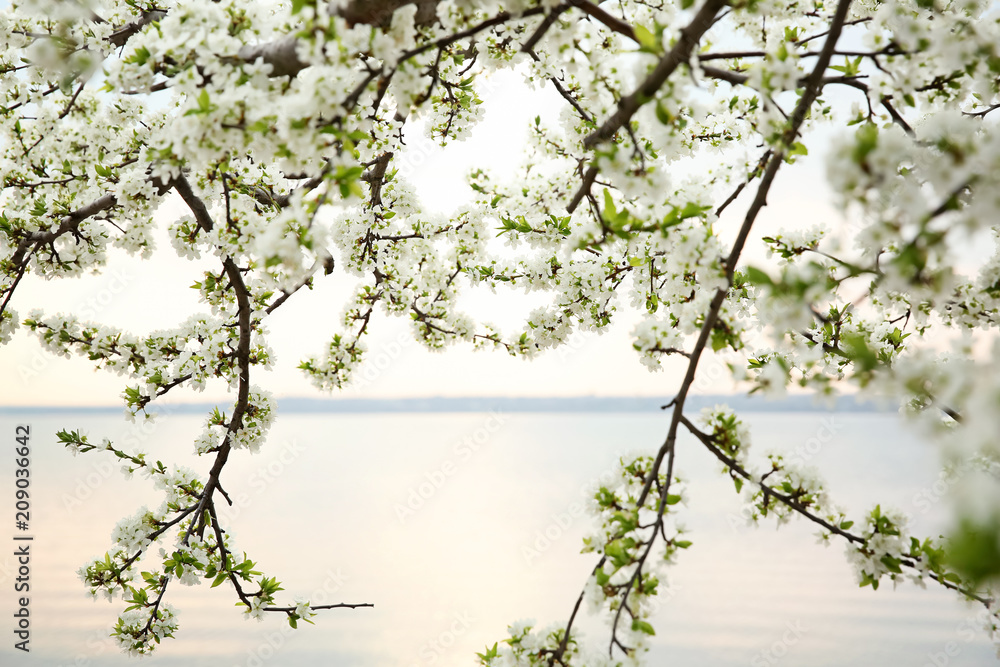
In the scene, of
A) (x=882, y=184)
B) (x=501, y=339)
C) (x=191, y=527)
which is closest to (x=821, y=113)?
(x=501, y=339)

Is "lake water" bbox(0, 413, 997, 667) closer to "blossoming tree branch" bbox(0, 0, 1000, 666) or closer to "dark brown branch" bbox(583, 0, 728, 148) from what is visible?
"blossoming tree branch" bbox(0, 0, 1000, 666)

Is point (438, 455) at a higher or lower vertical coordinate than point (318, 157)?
higher

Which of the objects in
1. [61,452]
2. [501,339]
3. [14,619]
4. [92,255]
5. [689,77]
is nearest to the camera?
[689,77]

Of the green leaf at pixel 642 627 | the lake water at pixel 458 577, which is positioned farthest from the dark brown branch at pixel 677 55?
the green leaf at pixel 642 627

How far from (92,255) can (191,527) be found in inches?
65.2

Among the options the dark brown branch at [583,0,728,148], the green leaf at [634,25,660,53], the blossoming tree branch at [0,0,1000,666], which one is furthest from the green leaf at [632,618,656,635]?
the green leaf at [634,25,660,53]

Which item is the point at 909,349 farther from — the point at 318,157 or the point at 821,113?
the point at 318,157

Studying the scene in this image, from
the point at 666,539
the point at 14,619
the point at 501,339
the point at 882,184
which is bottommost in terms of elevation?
the point at 14,619

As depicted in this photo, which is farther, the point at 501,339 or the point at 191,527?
the point at 501,339

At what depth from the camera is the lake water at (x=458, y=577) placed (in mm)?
5059

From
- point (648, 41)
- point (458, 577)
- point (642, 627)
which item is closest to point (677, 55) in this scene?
point (648, 41)

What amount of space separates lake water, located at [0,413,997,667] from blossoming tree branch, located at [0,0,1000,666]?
0.54 meters

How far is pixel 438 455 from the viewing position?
1384 centimetres

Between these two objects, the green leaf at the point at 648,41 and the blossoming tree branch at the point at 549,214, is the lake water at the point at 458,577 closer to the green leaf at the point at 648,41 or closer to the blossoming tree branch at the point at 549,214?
the blossoming tree branch at the point at 549,214
